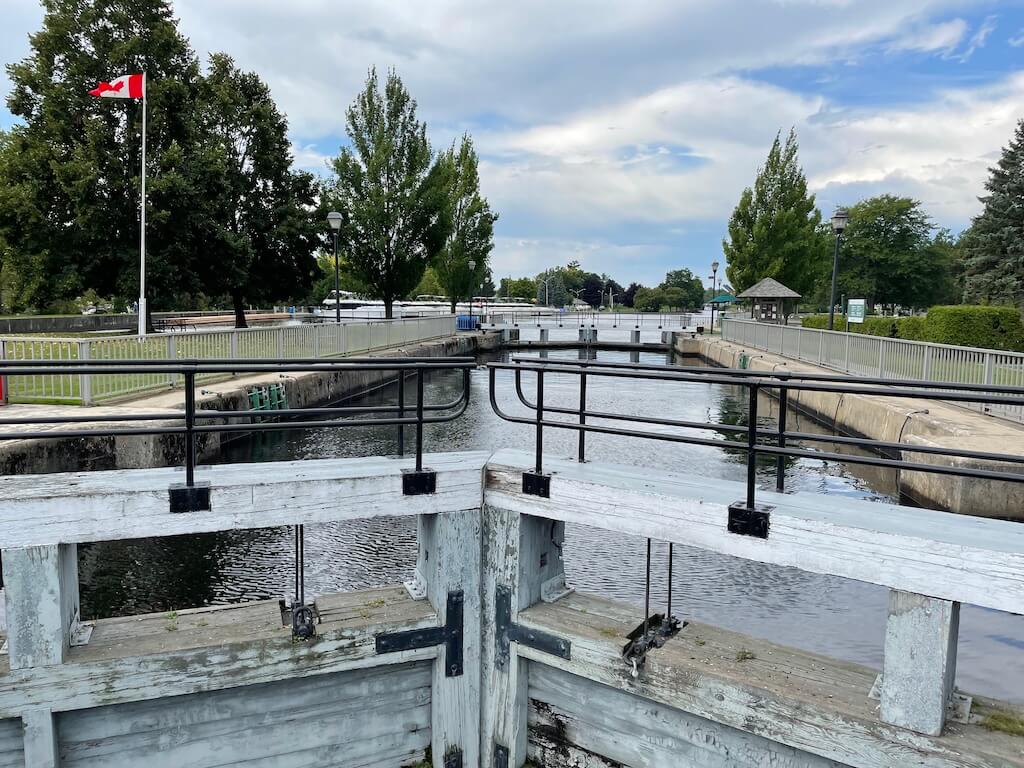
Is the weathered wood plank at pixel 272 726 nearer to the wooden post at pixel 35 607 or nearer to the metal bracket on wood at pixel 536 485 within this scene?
the wooden post at pixel 35 607

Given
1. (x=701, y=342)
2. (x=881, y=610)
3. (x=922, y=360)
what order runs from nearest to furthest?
(x=881, y=610)
(x=922, y=360)
(x=701, y=342)

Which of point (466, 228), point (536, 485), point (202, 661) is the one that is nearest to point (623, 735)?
point (536, 485)

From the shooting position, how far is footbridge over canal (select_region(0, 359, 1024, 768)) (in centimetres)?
369

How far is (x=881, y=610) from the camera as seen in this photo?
812 cm

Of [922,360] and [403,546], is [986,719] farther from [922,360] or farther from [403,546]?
[922,360]

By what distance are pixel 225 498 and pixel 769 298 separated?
3770 centimetres

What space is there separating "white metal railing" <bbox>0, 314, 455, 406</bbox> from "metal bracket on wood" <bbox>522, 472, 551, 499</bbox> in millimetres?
7238

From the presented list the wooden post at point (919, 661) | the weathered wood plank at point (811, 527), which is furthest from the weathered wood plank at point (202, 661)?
the wooden post at point (919, 661)

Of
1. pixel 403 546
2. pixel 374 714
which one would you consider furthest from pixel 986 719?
pixel 403 546

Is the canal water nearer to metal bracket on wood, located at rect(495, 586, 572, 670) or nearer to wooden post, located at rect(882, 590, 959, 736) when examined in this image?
metal bracket on wood, located at rect(495, 586, 572, 670)

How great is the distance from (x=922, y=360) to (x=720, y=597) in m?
10.2

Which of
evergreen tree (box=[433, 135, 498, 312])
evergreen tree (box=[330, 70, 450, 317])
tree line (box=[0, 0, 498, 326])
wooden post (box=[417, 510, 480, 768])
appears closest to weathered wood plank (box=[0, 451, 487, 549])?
wooden post (box=[417, 510, 480, 768])

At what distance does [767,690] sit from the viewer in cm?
396

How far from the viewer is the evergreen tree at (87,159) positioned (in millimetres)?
23812
